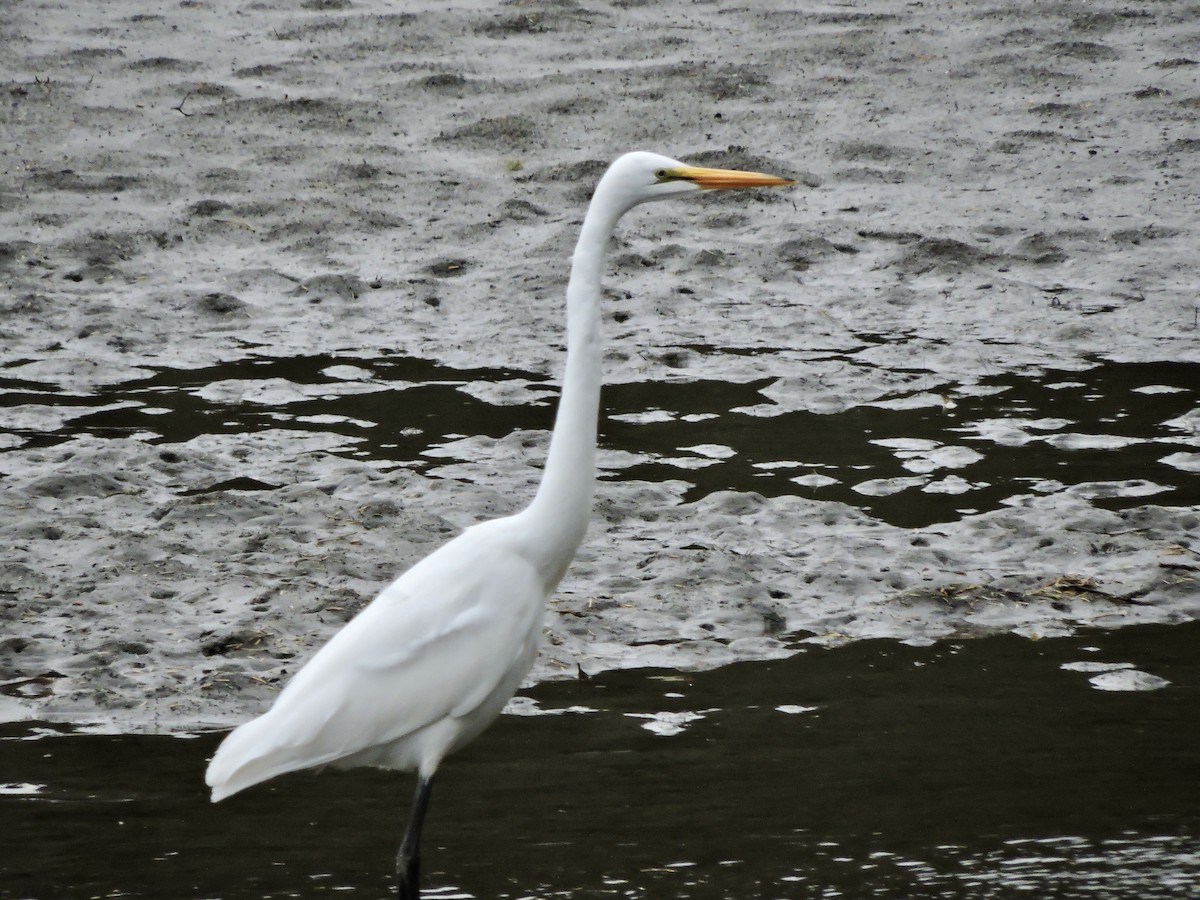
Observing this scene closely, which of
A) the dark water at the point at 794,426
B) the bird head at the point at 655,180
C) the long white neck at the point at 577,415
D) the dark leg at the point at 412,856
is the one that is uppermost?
the bird head at the point at 655,180

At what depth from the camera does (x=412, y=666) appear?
363 centimetres

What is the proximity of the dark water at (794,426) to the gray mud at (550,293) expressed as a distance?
5 cm

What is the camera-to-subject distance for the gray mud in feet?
16.3

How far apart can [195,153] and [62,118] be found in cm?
92

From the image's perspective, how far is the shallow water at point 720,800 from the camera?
3.57 m

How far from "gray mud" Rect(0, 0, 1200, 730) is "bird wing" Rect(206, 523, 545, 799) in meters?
0.82

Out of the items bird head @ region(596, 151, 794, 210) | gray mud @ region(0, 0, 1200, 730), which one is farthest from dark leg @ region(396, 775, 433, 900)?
bird head @ region(596, 151, 794, 210)

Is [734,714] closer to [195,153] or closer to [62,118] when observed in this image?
[195,153]

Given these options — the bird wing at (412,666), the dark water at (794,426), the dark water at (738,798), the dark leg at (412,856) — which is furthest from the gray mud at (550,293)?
the dark leg at (412,856)

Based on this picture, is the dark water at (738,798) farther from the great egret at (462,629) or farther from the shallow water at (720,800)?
the great egret at (462,629)

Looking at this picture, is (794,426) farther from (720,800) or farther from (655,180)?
(655,180)

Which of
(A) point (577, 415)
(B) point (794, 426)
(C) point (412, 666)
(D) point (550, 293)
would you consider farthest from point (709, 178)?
(D) point (550, 293)

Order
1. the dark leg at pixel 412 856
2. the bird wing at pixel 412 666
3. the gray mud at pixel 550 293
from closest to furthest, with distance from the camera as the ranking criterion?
the dark leg at pixel 412 856
the bird wing at pixel 412 666
the gray mud at pixel 550 293

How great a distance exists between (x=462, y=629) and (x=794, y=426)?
3037mm
